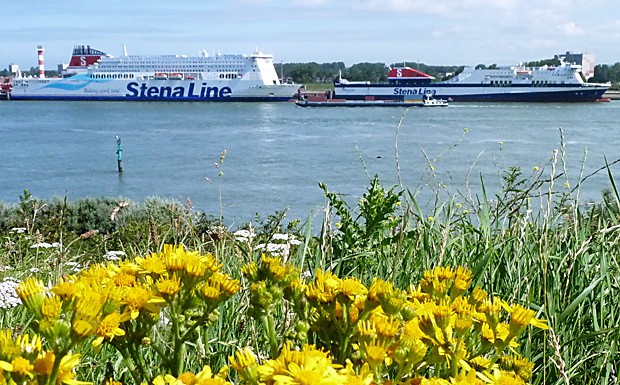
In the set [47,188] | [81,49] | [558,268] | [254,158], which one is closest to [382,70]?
[81,49]

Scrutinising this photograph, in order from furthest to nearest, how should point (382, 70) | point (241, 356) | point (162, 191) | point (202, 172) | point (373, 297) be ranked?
point (382, 70), point (202, 172), point (162, 191), point (373, 297), point (241, 356)

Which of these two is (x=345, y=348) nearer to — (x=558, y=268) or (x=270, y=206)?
(x=558, y=268)

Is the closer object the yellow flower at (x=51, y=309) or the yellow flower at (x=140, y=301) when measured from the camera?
the yellow flower at (x=51, y=309)

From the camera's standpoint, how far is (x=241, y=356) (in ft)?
2.21

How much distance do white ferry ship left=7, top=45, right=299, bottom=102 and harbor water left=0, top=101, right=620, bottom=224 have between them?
14.4 metres

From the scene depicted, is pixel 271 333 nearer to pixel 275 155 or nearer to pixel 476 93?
pixel 275 155

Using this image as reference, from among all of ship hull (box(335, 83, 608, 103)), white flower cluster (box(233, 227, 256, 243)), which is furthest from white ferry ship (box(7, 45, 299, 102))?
white flower cluster (box(233, 227, 256, 243))

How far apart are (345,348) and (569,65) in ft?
179

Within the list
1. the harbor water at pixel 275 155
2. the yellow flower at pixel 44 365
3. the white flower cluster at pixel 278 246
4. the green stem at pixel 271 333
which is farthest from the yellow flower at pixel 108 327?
the harbor water at pixel 275 155

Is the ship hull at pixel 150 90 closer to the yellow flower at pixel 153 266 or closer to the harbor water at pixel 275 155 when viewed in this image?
the harbor water at pixel 275 155

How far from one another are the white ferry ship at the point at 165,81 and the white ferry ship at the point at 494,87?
19.8ft

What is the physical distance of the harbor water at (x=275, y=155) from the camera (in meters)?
12.9

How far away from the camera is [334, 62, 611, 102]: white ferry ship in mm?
51469

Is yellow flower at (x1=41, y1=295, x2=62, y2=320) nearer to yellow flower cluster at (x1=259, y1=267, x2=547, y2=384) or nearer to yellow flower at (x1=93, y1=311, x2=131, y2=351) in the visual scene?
yellow flower at (x1=93, y1=311, x2=131, y2=351)
